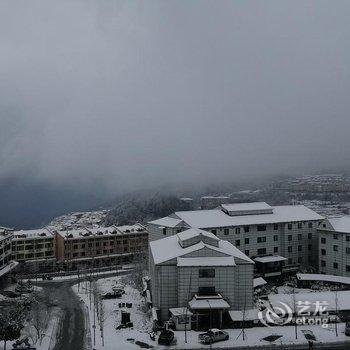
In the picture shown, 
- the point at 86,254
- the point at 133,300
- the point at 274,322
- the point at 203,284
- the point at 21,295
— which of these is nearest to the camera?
the point at 274,322

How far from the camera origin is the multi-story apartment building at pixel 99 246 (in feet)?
233

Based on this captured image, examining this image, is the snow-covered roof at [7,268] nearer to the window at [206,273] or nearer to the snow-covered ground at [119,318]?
the snow-covered ground at [119,318]

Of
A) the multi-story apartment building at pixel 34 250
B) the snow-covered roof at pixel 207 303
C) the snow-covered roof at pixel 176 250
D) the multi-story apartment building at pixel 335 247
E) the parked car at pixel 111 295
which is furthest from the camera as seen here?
the multi-story apartment building at pixel 34 250

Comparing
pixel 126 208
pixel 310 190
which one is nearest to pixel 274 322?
pixel 126 208

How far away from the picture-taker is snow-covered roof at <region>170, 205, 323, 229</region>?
173 feet

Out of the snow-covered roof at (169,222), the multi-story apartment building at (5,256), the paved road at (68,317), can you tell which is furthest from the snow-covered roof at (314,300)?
the multi-story apartment building at (5,256)

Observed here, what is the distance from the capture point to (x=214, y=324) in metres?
33.2

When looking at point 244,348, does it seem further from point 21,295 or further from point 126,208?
point 126,208

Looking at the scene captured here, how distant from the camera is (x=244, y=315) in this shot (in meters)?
32.7

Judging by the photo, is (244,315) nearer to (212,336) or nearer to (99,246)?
(212,336)

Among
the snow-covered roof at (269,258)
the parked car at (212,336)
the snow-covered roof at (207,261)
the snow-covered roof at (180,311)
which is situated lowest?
the parked car at (212,336)

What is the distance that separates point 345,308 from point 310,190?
149 metres

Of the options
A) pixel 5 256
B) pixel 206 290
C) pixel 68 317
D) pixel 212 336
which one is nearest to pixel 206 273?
pixel 206 290

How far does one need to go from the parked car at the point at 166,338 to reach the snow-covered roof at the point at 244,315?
17.0 feet
